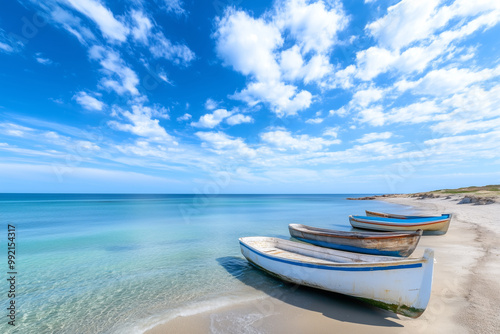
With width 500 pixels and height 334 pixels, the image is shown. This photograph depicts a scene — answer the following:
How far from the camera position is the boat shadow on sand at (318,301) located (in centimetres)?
547

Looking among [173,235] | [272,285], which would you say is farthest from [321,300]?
[173,235]

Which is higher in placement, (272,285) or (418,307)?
(418,307)

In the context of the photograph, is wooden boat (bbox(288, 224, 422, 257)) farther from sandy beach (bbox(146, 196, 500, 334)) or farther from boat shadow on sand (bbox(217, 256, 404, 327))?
boat shadow on sand (bbox(217, 256, 404, 327))

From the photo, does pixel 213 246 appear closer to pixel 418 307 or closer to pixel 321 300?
pixel 321 300

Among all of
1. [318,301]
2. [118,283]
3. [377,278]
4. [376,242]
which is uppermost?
[377,278]

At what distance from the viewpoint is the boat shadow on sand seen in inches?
215

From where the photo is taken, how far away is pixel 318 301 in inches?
252

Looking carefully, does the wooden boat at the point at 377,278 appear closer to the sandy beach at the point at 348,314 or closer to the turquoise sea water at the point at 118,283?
the sandy beach at the point at 348,314

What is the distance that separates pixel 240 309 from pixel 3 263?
13.1 metres

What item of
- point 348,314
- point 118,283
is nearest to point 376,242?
point 348,314

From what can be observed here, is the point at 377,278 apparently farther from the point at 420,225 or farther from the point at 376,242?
the point at 420,225

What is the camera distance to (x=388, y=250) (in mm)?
10391

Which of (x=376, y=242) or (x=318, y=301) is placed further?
(x=376, y=242)

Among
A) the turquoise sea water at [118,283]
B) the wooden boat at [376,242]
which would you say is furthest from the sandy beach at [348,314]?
the wooden boat at [376,242]
